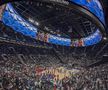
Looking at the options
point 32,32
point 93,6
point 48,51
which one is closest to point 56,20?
point 32,32

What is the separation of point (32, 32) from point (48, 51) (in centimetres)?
787

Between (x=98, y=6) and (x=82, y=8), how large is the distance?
124cm

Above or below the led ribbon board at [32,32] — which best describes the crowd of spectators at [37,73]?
below

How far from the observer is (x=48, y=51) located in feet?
113

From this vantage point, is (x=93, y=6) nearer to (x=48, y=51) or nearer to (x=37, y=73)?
(x=37, y=73)

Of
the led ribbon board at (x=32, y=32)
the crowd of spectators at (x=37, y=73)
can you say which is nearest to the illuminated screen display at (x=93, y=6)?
the led ribbon board at (x=32, y=32)

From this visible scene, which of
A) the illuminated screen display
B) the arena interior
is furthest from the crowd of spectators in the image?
the illuminated screen display

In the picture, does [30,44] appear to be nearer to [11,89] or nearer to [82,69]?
[82,69]

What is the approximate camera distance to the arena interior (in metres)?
23.6

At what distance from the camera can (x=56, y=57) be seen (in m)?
34.8

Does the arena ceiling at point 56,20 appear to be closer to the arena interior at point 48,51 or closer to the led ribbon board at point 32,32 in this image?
the arena interior at point 48,51

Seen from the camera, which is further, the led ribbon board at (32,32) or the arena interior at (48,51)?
the arena interior at (48,51)

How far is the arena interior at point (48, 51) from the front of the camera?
2356 cm

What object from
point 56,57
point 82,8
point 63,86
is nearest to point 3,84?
point 63,86
